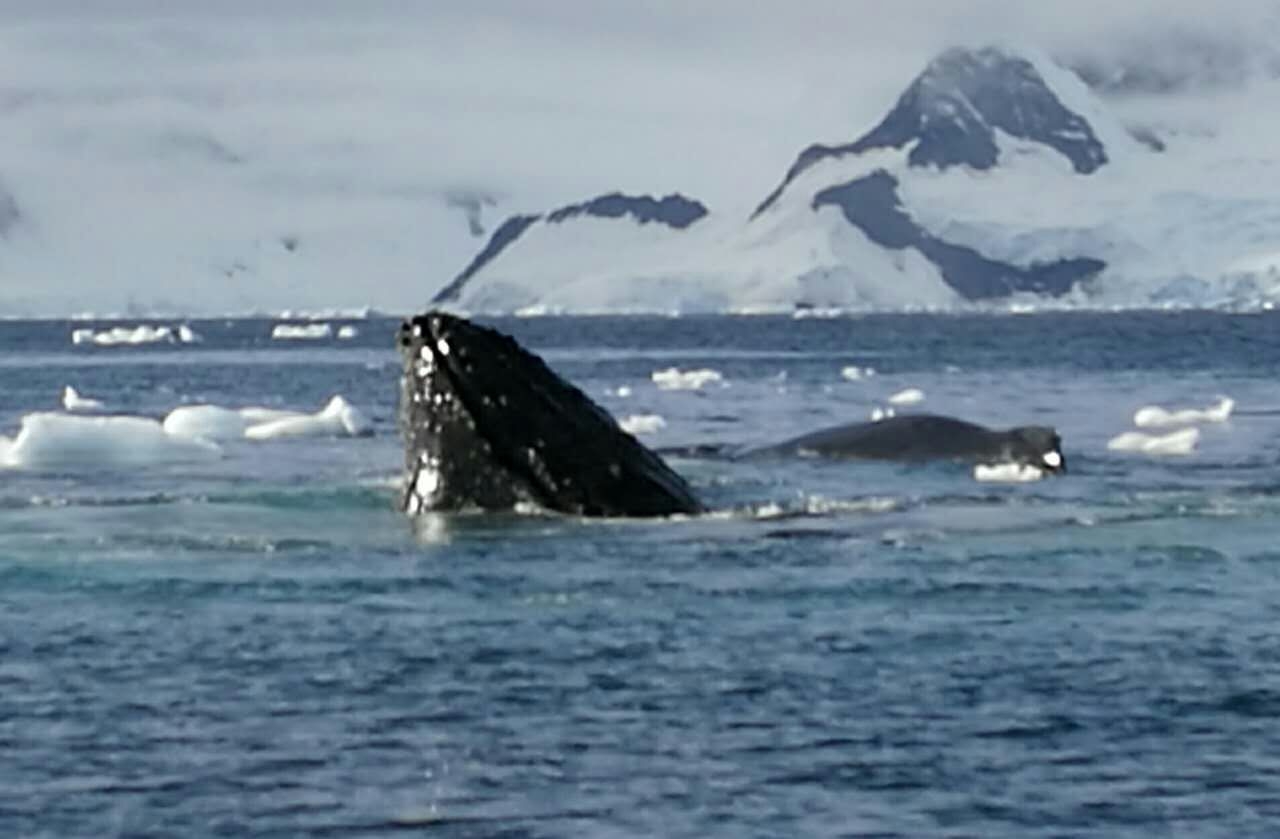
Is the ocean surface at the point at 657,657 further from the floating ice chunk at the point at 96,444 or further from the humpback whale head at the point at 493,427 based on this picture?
the floating ice chunk at the point at 96,444

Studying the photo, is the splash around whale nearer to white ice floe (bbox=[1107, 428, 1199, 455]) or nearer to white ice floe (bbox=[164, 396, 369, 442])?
white ice floe (bbox=[1107, 428, 1199, 455])

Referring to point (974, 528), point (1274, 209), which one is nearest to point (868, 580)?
point (974, 528)

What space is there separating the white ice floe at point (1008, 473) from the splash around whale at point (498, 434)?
16.2 ft

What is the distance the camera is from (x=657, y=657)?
15023mm

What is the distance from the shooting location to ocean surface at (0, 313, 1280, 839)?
11.6 metres

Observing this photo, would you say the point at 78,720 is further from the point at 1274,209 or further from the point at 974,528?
the point at 1274,209

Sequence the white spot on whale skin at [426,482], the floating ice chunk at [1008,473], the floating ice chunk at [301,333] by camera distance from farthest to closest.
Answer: the floating ice chunk at [301,333]
the floating ice chunk at [1008,473]
the white spot on whale skin at [426,482]

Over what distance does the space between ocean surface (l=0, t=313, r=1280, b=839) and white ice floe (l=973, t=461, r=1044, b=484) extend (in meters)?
0.17

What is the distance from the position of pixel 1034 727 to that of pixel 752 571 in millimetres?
5414

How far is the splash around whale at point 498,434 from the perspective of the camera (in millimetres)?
19594

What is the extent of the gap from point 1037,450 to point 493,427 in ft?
24.6

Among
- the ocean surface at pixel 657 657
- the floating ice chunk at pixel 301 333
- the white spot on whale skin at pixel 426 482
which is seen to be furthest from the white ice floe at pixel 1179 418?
the floating ice chunk at pixel 301 333

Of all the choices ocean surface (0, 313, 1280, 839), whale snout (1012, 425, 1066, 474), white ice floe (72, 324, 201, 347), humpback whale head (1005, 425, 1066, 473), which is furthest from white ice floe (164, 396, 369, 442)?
white ice floe (72, 324, 201, 347)

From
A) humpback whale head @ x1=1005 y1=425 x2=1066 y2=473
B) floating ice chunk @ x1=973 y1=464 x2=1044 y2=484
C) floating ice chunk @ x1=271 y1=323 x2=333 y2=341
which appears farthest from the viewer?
floating ice chunk @ x1=271 y1=323 x2=333 y2=341
